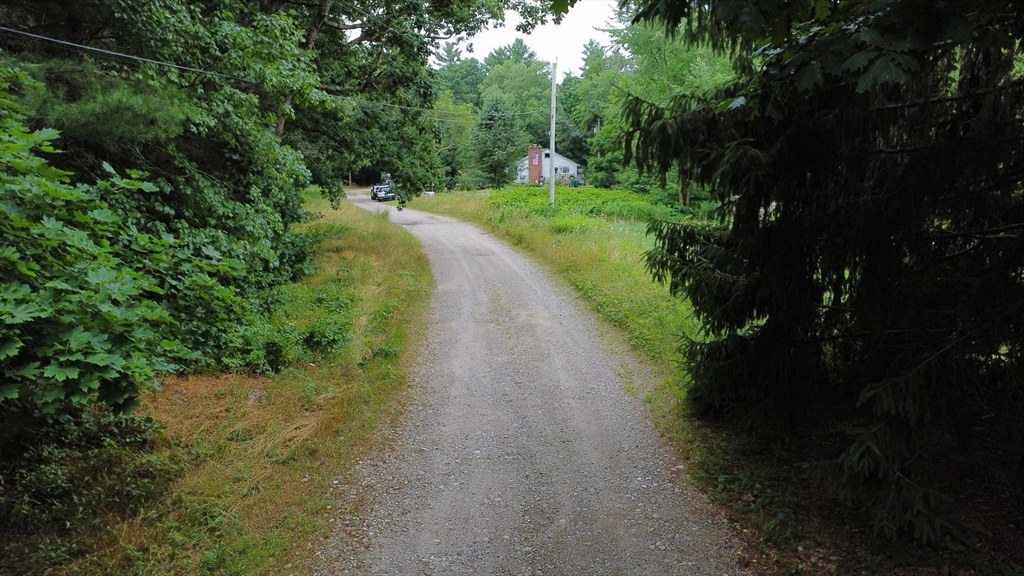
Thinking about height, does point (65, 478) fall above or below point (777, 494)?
above

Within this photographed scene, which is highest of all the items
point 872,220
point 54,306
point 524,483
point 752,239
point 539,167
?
point 539,167

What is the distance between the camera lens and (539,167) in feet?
152

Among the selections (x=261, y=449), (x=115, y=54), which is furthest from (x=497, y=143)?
(x=261, y=449)

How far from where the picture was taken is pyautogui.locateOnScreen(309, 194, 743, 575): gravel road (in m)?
4.30

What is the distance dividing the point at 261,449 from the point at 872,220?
563cm

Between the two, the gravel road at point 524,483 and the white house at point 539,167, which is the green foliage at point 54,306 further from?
the white house at point 539,167

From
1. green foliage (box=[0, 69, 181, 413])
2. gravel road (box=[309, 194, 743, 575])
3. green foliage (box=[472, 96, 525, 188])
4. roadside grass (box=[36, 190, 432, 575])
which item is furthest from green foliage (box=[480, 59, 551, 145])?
green foliage (box=[0, 69, 181, 413])

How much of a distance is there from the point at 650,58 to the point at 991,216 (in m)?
26.3

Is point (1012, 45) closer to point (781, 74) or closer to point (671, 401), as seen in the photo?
point (781, 74)

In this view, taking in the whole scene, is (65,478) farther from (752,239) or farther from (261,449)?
(752,239)

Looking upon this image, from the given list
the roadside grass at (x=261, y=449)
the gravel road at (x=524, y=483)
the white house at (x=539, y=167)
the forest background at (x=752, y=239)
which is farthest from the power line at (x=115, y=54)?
the white house at (x=539, y=167)

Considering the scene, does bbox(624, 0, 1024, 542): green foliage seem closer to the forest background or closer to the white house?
the forest background

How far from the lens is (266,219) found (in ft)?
30.8

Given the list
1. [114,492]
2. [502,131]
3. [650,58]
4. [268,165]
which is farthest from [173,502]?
[502,131]
